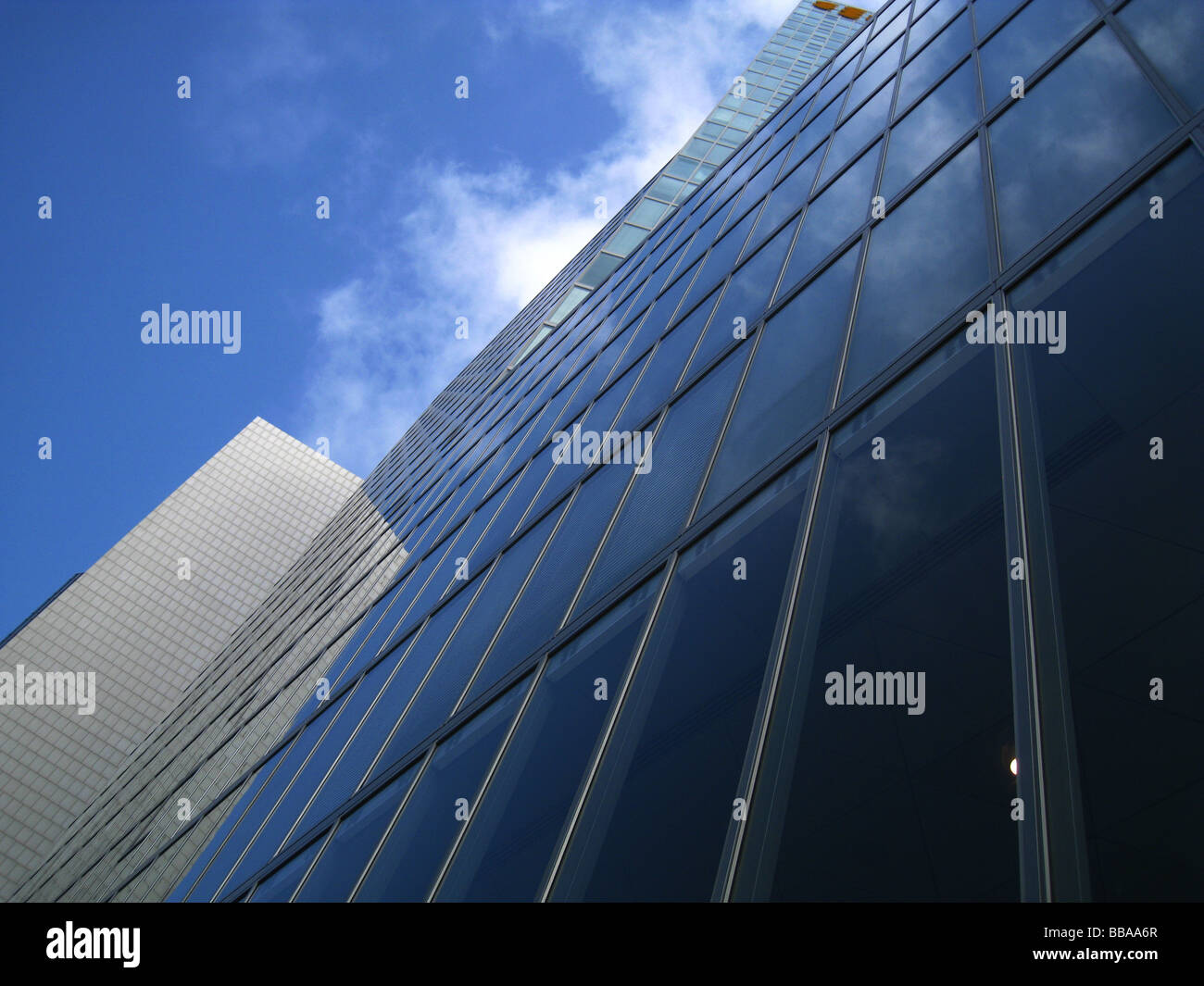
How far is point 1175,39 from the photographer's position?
20.3 ft

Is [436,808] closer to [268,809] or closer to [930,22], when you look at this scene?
[268,809]

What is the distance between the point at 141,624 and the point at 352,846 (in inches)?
1793

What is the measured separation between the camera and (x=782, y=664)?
15.7ft

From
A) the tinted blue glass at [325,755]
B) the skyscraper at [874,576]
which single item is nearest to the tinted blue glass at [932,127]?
the skyscraper at [874,576]

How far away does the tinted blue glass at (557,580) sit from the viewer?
819 cm

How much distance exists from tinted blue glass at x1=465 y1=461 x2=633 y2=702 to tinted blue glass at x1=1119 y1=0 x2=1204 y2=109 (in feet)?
17.5

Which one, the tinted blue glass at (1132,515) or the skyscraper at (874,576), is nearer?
the tinted blue glass at (1132,515)

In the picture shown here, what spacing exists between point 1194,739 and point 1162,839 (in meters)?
0.38

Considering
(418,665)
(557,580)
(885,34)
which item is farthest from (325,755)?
(885,34)

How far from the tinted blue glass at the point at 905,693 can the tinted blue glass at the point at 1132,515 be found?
0.30 m

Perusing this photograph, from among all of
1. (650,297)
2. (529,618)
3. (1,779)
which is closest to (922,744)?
(529,618)

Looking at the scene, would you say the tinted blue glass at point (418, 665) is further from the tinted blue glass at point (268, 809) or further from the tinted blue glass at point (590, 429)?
the tinted blue glass at point (268, 809)
